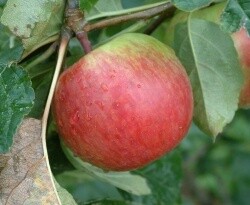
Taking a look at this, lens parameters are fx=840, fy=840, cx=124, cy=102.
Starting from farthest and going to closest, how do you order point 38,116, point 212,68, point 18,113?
point 212,68, point 38,116, point 18,113

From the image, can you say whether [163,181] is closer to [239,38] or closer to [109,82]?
[239,38]

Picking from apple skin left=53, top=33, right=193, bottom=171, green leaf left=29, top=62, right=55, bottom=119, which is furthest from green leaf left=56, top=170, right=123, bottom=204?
apple skin left=53, top=33, right=193, bottom=171

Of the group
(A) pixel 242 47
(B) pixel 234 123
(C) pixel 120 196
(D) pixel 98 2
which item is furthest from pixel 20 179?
(B) pixel 234 123

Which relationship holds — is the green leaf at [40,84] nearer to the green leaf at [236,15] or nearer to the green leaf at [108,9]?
the green leaf at [108,9]

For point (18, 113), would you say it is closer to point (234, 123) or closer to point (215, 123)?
point (215, 123)

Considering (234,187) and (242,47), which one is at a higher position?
(242,47)

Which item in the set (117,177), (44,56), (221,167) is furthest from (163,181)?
(221,167)
